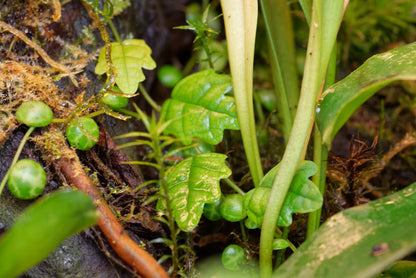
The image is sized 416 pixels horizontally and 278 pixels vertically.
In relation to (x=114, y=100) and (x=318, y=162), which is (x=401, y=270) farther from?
(x=114, y=100)

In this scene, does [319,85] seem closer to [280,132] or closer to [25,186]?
[280,132]

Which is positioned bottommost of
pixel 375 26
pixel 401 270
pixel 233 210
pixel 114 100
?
pixel 401 270

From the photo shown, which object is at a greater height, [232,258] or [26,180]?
[26,180]

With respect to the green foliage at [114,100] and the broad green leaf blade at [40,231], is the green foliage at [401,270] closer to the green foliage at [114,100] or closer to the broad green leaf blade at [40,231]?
the broad green leaf blade at [40,231]

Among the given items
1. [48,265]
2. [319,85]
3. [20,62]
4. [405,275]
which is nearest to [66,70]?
[20,62]

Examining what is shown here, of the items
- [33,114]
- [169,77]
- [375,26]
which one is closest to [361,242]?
[33,114]

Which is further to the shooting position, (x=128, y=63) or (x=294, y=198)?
(x=128, y=63)

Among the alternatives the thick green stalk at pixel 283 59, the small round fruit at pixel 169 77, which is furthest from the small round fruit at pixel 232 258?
the small round fruit at pixel 169 77

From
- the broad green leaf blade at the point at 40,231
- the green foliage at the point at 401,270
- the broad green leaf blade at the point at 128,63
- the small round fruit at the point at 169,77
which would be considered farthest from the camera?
the small round fruit at the point at 169,77
